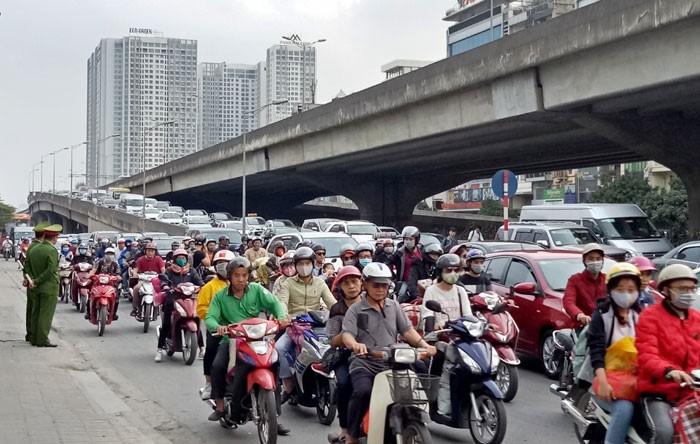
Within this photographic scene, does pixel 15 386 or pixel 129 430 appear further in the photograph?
pixel 15 386

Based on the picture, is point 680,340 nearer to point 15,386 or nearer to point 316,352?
point 316,352

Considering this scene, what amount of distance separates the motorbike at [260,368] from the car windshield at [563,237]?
55.1 feet

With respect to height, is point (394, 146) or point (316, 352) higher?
point (394, 146)

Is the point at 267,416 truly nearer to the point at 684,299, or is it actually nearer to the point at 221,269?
the point at 221,269

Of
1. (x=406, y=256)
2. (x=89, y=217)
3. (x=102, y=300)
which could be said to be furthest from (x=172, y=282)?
(x=89, y=217)

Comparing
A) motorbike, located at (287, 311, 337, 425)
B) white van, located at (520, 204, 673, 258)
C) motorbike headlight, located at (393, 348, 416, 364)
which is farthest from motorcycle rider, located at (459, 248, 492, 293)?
white van, located at (520, 204, 673, 258)

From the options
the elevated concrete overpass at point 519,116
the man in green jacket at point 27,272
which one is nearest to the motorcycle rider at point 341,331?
the man in green jacket at point 27,272

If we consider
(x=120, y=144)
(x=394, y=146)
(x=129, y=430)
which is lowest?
(x=129, y=430)

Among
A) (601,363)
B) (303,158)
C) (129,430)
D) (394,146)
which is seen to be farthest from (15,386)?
(303,158)

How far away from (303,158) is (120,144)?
11622 cm

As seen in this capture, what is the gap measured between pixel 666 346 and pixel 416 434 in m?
1.68

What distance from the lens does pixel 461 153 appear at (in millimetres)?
42469

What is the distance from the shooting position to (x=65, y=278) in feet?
81.1

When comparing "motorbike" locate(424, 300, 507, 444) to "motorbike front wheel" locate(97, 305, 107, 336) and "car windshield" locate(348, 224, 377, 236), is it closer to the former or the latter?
"motorbike front wheel" locate(97, 305, 107, 336)
